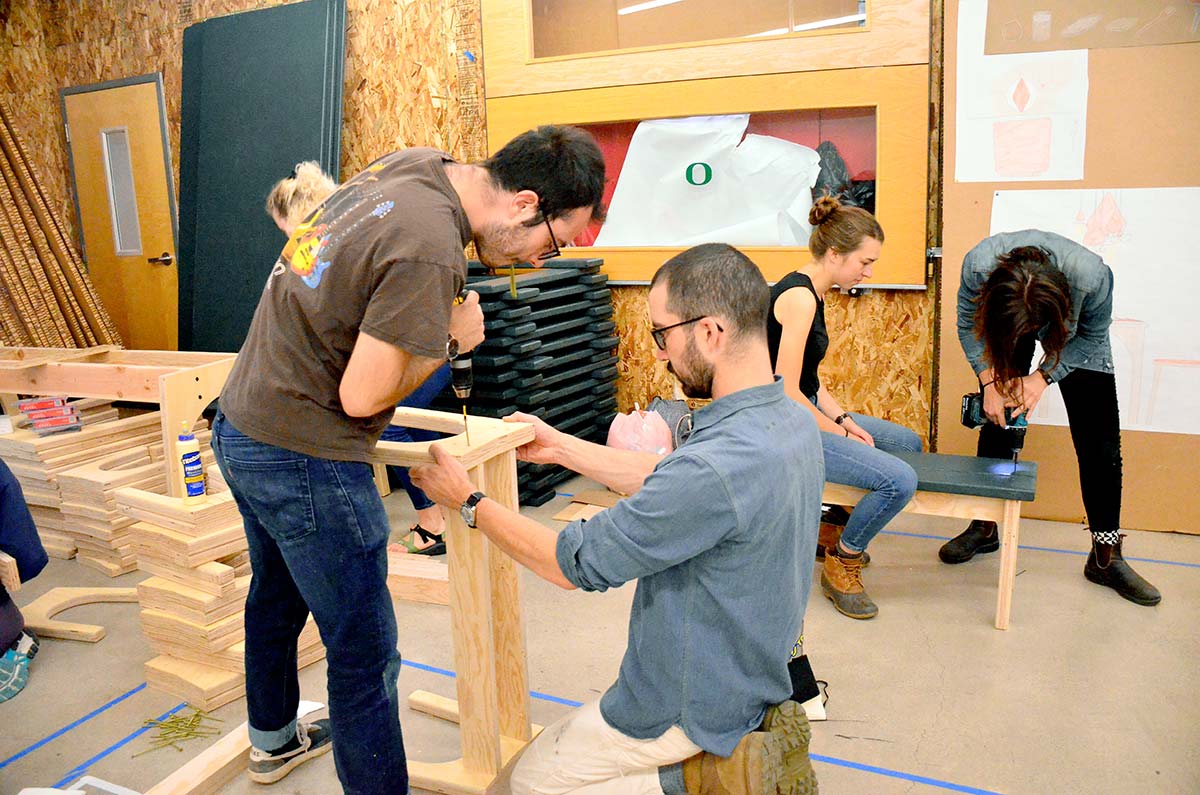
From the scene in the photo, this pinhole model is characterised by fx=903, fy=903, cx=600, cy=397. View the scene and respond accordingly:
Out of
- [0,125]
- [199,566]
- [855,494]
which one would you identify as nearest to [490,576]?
[199,566]

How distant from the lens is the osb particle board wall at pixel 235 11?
5.50 meters

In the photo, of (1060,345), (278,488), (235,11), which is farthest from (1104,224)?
(235,11)

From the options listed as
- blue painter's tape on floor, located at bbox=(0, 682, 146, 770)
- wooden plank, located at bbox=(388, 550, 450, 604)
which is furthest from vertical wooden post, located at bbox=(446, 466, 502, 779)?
blue painter's tape on floor, located at bbox=(0, 682, 146, 770)

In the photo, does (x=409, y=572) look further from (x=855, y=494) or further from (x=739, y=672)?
(x=739, y=672)

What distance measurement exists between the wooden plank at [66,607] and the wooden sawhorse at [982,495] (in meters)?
2.94

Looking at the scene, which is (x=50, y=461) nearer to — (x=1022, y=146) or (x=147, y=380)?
(x=147, y=380)

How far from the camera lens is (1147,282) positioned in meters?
4.04

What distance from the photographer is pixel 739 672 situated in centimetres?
174

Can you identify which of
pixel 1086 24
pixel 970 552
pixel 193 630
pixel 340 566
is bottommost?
pixel 970 552

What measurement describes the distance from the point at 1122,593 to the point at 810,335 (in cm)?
161

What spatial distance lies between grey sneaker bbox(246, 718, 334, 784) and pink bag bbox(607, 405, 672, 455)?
213 cm

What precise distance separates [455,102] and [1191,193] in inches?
154

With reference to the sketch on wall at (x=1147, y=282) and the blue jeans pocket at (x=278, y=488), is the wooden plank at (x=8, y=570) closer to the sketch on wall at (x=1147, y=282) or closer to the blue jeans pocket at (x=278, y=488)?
the blue jeans pocket at (x=278, y=488)

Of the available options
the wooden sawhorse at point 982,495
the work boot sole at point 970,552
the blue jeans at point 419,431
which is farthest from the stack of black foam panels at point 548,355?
the work boot sole at point 970,552
